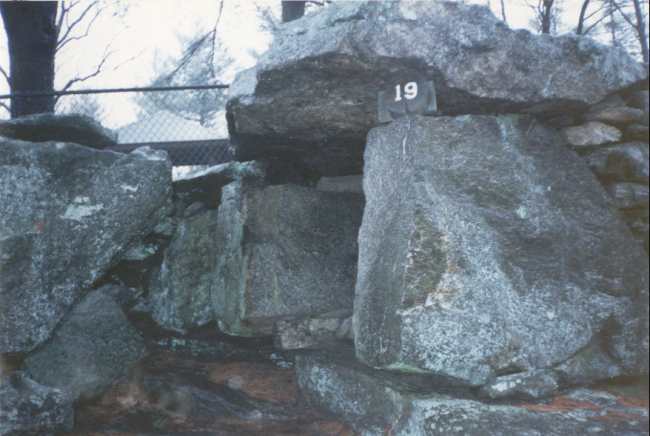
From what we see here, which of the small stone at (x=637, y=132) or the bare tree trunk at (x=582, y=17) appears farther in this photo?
the bare tree trunk at (x=582, y=17)

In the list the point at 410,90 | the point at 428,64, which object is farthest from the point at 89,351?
the point at 428,64

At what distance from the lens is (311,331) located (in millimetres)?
3164

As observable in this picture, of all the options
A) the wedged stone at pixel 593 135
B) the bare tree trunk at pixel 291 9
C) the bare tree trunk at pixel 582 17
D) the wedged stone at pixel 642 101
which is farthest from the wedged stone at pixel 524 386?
the bare tree trunk at pixel 291 9

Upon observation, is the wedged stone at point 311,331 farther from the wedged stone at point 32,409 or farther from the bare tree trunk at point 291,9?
the bare tree trunk at point 291,9

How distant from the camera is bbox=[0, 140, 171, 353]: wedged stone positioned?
3064 millimetres

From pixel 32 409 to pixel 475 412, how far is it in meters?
1.90

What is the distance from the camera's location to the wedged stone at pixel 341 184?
12.4ft

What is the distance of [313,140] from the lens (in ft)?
10.8

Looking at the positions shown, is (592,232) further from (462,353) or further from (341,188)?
(341,188)

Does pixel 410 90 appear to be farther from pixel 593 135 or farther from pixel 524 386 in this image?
pixel 524 386

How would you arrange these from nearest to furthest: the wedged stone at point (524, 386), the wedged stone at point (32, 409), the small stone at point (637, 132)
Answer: the wedged stone at point (524, 386)
the wedged stone at point (32, 409)
the small stone at point (637, 132)

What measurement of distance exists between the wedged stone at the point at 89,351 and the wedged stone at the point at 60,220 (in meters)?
0.08

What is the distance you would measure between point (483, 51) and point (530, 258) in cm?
100

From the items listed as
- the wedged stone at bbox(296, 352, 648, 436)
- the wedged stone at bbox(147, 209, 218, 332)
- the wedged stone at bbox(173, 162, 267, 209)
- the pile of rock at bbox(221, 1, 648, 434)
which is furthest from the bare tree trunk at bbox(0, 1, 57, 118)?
the wedged stone at bbox(296, 352, 648, 436)
